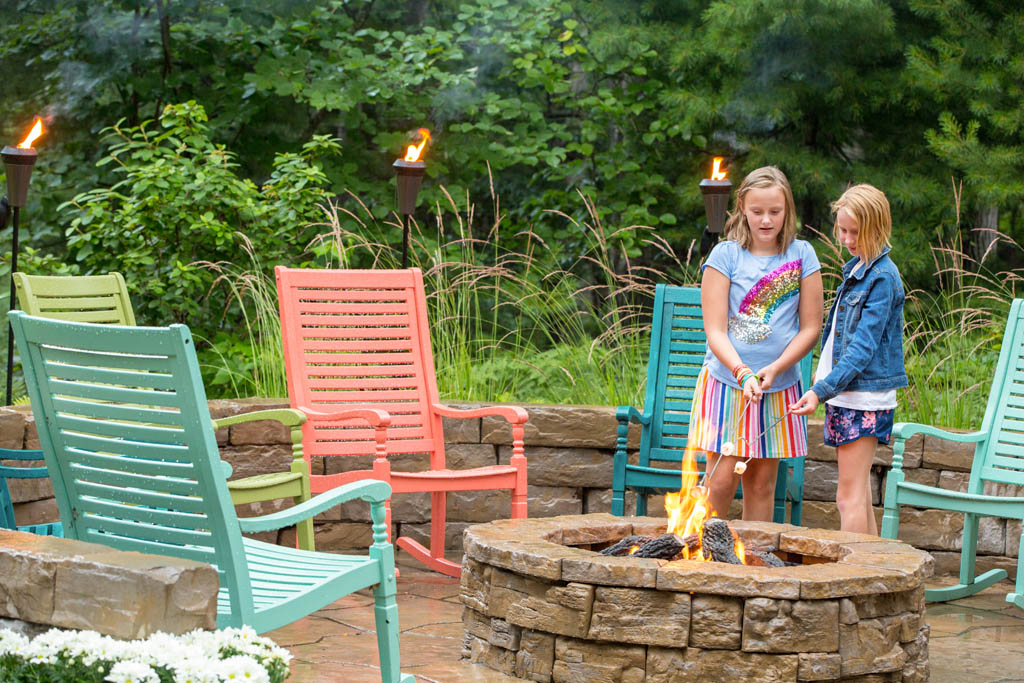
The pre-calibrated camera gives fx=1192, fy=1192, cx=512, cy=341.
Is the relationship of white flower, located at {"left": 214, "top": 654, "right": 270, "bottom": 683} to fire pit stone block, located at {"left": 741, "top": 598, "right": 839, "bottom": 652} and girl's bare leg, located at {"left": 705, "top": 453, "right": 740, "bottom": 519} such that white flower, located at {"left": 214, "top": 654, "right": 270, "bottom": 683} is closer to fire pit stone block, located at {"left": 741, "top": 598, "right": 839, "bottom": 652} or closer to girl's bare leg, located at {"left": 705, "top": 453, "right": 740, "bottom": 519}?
fire pit stone block, located at {"left": 741, "top": 598, "right": 839, "bottom": 652}

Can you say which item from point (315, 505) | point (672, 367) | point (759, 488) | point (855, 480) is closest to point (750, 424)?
point (759, 488)

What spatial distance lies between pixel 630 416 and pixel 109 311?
1991 mm

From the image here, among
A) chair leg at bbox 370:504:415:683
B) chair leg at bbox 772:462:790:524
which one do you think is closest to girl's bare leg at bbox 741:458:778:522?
chair leg at bbox 772:462:790:524

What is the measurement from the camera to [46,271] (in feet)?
21.3

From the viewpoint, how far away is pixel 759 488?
3898mm

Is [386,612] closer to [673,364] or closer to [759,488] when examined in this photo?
[759,488]

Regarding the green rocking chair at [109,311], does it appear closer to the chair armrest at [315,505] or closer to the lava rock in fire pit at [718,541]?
the chair armrest at [315,505]

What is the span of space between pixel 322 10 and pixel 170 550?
7219mm

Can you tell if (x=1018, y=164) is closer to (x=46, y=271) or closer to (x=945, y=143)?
(x=945, y=143)

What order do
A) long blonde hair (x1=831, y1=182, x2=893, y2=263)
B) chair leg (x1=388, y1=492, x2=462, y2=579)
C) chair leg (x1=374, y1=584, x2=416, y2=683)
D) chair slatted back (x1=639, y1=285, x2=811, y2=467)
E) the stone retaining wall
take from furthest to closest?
the stone retaining wall < chair slatted back (x1=639, y1=285, x2=811, y2=467) < chair leg (x1=388, y1=492, x2=462, y2=579) < long blonde hair (x1=831, y1=182, x2=893, y2=263) < chair leg (x1=374, y1=584, x2=416, y2=683)

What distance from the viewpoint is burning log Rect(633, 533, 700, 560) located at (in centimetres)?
324

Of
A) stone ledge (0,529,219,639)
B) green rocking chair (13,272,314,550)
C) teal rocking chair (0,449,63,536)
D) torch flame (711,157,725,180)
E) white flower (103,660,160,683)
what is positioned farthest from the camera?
torch flame (711,157,725,180)

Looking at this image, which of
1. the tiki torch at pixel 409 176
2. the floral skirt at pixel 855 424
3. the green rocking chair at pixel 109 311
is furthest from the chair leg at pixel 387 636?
the tiki torch at pixel 409 176

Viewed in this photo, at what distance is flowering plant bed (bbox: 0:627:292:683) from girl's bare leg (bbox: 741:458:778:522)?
6.78 ft
